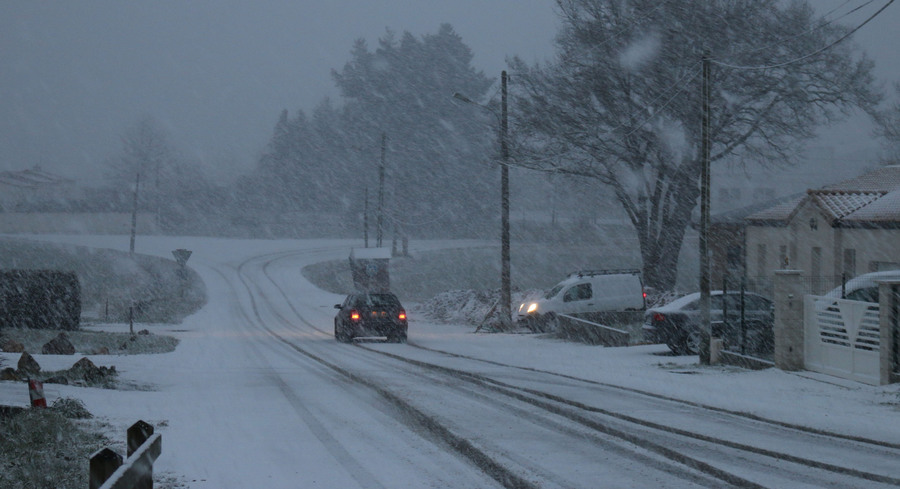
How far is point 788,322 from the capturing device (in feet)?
54.3

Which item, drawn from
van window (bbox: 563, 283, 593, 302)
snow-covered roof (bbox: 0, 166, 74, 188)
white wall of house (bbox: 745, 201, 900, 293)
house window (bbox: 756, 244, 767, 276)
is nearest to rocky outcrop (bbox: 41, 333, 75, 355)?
van window (bbox: 563, 283, 593, 302)

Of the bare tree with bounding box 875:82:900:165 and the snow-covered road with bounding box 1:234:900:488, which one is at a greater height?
the bare tree with bounding box 875:82:900:165

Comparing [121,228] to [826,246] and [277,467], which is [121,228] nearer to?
[826,246]

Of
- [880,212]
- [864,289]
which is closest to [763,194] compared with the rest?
[880,212]

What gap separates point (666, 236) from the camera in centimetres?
3678

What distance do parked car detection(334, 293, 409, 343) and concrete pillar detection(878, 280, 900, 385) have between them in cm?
1422

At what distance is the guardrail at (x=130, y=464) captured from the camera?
4066mm

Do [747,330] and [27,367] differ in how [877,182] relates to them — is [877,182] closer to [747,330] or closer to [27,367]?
[747,330]

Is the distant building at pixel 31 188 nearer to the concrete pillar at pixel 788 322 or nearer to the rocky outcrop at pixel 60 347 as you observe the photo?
the rocky outcrop at pixel 60 347

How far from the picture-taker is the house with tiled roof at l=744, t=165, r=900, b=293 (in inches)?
1104

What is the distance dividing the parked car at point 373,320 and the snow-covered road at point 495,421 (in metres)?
3.99

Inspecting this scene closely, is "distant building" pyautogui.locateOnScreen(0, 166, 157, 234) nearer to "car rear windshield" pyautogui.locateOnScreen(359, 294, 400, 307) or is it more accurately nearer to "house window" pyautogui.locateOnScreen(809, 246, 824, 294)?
"car rear windshield" pyautogui.locateOnScreen(359, 294, 400, 307)

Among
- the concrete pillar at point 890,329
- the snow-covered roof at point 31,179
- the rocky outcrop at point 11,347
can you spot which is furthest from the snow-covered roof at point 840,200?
the snow-covered roof at point 31,179

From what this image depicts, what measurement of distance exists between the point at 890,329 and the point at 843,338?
1688 millimetres
